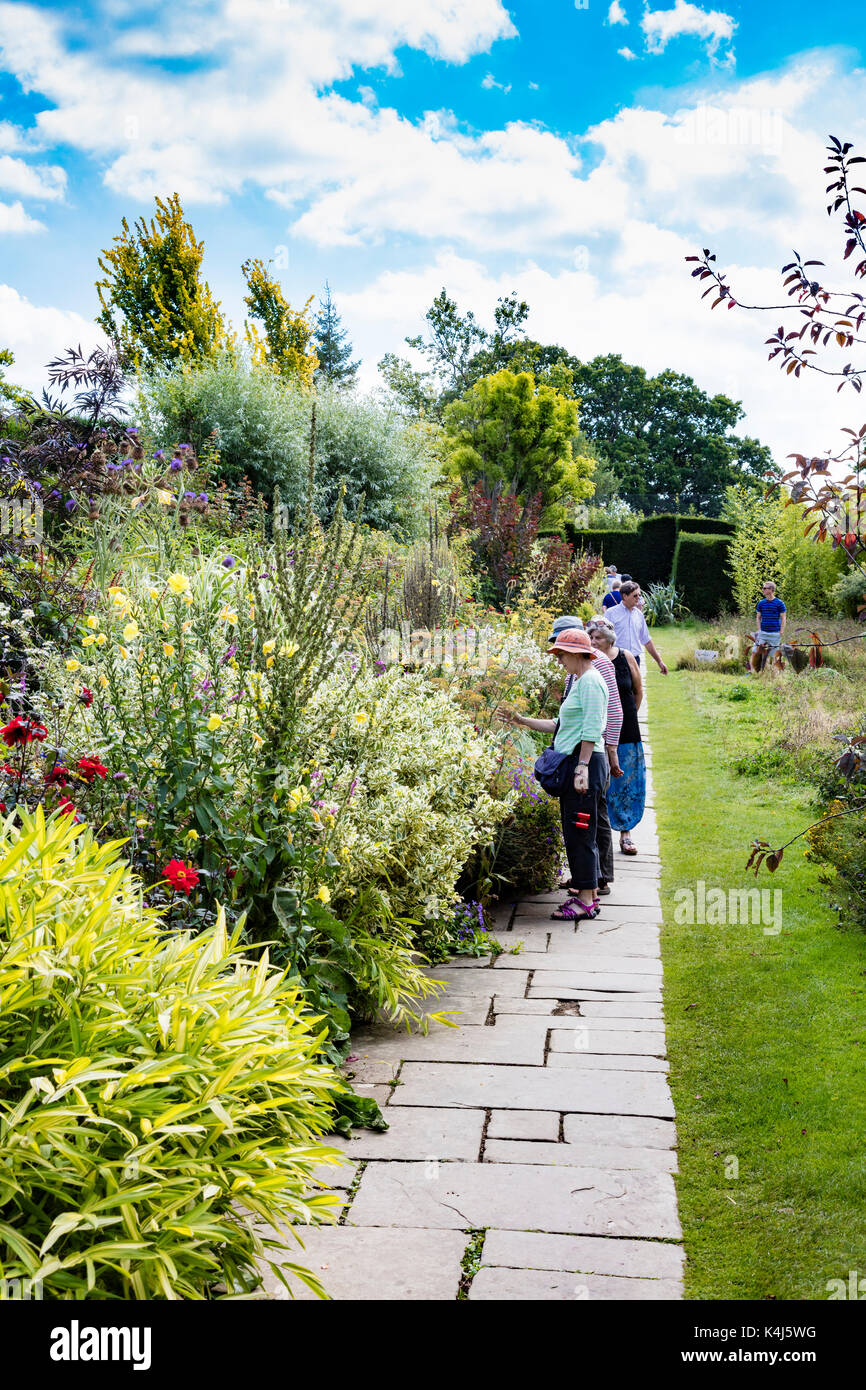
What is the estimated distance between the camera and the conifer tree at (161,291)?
17031mm

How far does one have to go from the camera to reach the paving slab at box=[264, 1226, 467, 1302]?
2.31 meters

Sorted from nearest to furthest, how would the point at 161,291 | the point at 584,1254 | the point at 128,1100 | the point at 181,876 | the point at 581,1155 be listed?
the point at 128,1100
the point at 584,1254
the point at 181,876
the point at 581,1155
the point at 161,291

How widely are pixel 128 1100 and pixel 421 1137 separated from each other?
1.49 meters

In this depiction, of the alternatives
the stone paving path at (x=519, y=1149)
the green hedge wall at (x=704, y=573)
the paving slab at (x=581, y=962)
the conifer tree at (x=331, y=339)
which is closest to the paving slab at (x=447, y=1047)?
the stone paving path at (x=519, y=1149)

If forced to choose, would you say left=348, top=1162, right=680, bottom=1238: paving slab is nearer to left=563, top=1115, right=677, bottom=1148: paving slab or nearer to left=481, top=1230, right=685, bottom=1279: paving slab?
left=481, top=1230, right=685, bottom=1279: paving slab

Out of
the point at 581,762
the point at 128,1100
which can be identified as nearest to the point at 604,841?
the point at 581,762

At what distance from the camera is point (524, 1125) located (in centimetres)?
318

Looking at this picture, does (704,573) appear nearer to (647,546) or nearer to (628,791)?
(647,546)

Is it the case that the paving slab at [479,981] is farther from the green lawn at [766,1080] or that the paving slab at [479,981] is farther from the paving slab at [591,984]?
the green lawn at [766,1080]

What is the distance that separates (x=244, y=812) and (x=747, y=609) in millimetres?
19224

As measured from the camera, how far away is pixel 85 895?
236 cm

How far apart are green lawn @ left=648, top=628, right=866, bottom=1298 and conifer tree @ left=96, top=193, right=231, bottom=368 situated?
1440 centimetres

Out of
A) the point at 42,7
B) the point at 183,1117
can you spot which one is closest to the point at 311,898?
the point at 183,1117

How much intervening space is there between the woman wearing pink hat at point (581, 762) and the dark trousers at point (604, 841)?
13 centimetres
